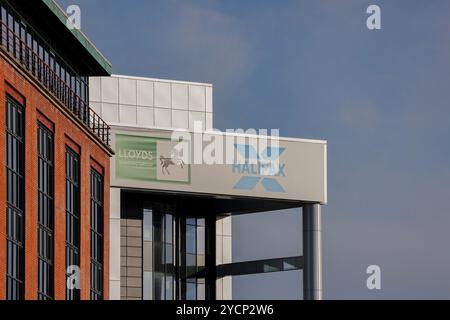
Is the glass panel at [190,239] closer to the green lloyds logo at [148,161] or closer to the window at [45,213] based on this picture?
the green lloyds logo at [148,161]

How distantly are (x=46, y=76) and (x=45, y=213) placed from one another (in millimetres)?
7381

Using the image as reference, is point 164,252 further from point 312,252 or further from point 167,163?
point 312,252

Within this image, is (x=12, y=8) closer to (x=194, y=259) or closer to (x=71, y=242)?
(x=71, y=242)

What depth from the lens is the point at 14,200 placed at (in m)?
69.2

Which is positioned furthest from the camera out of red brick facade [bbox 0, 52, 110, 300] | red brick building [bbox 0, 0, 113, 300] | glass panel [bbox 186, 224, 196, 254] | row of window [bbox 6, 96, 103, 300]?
glass panel [bbox 186, 224, 196, 254]

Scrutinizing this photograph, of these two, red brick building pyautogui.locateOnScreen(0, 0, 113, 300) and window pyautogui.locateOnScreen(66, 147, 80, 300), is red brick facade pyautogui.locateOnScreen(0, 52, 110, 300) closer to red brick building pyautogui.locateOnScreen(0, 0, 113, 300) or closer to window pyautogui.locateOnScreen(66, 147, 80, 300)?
red brick building pyautogui.locateOnScreen(0, 0, 113, 300)

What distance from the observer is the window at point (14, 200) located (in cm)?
6825

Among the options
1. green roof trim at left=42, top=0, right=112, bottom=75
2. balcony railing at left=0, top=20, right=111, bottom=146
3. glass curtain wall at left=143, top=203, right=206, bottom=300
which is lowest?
glass curtain wall at left=143, top=203, right=206, bottom=300

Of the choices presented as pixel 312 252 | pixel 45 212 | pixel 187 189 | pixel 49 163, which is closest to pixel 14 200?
pixel 45 212

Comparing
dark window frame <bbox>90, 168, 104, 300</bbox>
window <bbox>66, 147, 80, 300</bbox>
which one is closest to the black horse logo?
dark window frame <bbox>90, 168, 104, 300</bbox>

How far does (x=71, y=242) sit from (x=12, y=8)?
45.0ft

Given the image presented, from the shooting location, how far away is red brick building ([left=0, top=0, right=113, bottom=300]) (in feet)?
226

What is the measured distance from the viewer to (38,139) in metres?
73.7

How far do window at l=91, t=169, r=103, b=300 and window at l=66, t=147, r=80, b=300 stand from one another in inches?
134
